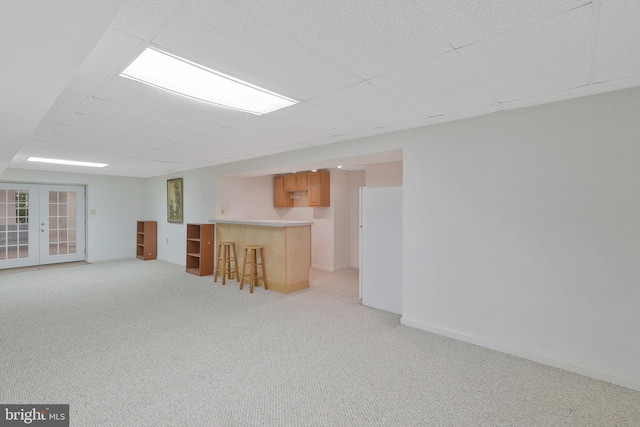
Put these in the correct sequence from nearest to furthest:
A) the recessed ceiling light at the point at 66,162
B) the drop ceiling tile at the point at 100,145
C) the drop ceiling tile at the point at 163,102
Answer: the drop ceiling tile at the point at 163,102 < the drop ceiling tile at the point at 100,145 < the recessed ceiling light at the point at 66,162

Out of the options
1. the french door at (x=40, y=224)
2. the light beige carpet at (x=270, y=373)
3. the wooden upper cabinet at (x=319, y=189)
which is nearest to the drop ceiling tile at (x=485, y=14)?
the light beige carpet at (x=270, y=373)

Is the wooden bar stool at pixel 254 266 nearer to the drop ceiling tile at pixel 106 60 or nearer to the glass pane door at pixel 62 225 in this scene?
the drop ceiling tile at pixel 106 60

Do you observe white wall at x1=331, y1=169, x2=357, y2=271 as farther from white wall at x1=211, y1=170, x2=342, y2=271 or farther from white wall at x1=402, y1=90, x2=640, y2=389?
white wall at x1=402, y1=90, x2=640, y2=389

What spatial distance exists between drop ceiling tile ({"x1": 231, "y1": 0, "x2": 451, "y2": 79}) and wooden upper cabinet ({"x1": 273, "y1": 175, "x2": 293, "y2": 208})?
583cm

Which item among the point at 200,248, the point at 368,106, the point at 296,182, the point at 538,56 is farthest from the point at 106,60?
the point at 296,182

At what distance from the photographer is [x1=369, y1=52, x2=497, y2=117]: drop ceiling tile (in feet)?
6.34

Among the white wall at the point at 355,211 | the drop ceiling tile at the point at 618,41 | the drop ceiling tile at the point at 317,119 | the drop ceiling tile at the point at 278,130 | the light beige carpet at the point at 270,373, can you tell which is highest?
the drop ceiling tile at the point at 278,130

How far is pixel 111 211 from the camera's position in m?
8.02

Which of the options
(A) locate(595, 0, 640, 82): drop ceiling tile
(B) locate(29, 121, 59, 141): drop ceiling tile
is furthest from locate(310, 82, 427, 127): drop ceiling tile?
(B) locate(29, 121, 59, 141): drop ceiling tile

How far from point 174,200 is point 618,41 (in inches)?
310

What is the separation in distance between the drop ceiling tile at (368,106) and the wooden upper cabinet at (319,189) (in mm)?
3673

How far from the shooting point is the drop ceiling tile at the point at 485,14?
1.33m

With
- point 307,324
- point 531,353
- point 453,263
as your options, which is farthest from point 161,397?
point 531,353

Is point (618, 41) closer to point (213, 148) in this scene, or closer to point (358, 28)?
point (358, 28)
